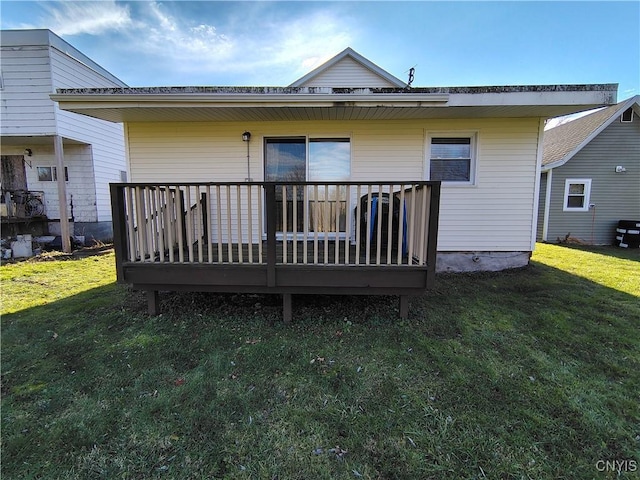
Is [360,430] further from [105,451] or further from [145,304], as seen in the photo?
[145,304]

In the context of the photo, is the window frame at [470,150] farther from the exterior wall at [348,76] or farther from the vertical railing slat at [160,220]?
the vertical railing slat at [160,220]

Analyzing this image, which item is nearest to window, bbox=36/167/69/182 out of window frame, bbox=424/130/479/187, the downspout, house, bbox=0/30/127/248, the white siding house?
house, bbox=0/30/127/248

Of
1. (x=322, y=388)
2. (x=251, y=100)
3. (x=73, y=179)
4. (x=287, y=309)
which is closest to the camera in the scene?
(x=322, y=388)

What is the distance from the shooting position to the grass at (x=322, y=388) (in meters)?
1.84

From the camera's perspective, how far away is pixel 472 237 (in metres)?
5.74

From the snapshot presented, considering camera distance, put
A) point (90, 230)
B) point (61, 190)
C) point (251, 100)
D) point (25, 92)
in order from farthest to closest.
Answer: point (90, 230) → point (61, 190) → point (25, 92) → point (251, 100)

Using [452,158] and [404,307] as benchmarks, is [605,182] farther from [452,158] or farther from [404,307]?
[404,307]

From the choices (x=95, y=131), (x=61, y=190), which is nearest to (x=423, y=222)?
(x=61, y=190)

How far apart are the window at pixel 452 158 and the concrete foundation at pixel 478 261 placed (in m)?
1.40

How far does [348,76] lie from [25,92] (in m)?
8.50

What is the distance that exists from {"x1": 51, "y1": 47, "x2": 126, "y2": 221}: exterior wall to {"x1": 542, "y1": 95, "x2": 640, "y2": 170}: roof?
1479 centimetres

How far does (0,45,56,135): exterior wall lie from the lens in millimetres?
7953

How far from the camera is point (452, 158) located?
5586 mm

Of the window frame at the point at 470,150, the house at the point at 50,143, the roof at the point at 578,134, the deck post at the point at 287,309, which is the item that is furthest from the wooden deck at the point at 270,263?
the roof at the point at 578,134
